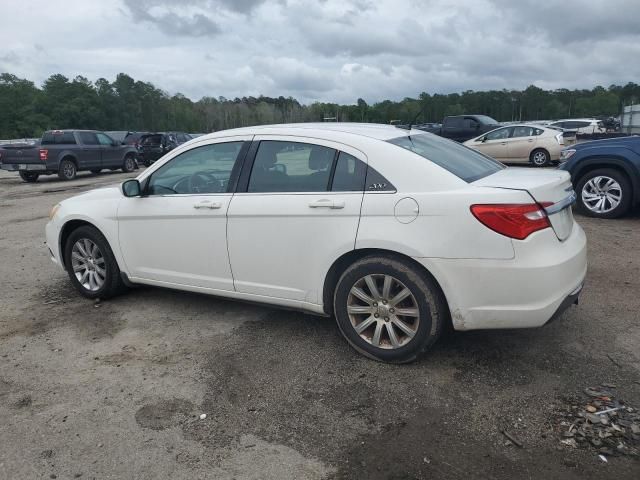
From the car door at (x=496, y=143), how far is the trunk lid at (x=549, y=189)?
14.7 metres

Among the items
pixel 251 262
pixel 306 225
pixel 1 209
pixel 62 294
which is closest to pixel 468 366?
pixel 306 225

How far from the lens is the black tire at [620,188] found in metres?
7.94

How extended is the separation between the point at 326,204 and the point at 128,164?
19858 millimetres

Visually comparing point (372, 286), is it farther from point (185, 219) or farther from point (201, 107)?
point (201, 107)

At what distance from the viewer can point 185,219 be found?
4.27 metres

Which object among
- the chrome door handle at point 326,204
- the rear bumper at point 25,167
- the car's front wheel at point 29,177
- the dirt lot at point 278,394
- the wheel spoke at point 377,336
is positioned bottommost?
the dirt lot at point 278,394

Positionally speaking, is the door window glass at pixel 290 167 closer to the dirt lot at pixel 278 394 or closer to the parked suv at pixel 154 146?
the dirt lot at pixel 278 394

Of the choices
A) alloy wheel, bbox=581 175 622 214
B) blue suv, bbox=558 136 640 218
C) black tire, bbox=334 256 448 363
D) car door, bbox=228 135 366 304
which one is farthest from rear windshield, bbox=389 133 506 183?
alloy wheel, bbox=581 175 622 214

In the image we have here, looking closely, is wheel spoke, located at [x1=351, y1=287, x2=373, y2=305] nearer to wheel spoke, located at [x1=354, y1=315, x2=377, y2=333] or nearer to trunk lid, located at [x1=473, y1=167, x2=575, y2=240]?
wheel spoke, located at [x1=354, y1=315, x2=377, y2=333]

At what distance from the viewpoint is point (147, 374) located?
3.59 meters

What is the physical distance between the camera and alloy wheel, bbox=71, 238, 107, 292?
500 centimetres

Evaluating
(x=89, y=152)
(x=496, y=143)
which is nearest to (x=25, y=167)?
(x=89, y=152)

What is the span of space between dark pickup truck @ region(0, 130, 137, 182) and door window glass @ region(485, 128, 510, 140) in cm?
1421

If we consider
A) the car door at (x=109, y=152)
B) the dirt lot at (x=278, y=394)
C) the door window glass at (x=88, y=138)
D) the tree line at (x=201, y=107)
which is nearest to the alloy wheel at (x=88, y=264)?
the dirt lot at (x=278, y=394)
